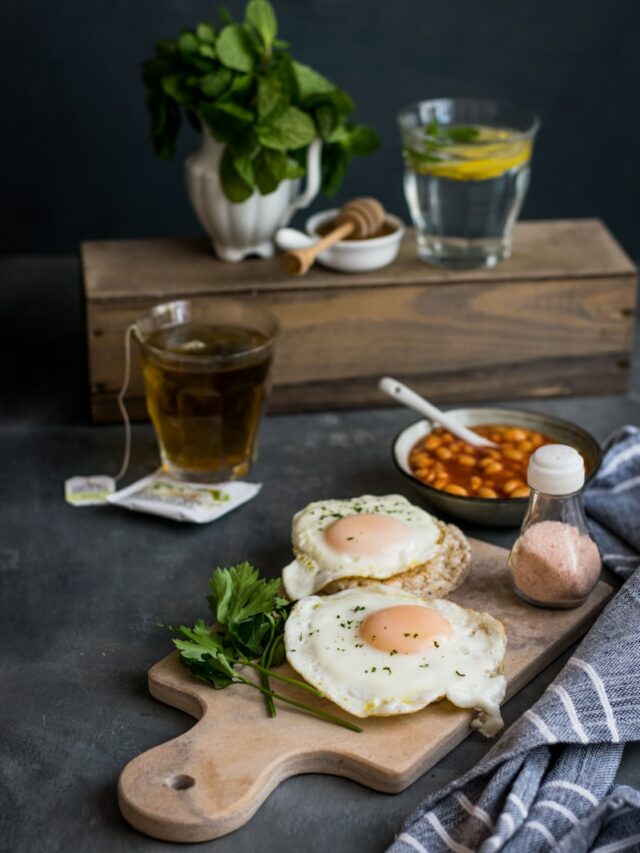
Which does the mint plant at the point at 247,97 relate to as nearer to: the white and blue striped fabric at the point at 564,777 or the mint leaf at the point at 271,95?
the mint leaf at the point at 271,95

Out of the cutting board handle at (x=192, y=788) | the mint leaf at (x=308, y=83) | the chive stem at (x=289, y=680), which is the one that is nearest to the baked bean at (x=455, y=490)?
the chive stem at (x=289, y=680)

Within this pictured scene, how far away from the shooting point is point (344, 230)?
6.45 ft

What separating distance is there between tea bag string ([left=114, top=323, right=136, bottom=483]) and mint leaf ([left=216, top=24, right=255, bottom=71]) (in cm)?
39

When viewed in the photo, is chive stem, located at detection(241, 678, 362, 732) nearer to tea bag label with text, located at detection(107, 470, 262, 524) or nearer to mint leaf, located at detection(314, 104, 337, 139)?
tea bag label with text, located at detection(107, 470, 262, 524)

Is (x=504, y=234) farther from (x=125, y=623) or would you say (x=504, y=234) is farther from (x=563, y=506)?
(x=125, y=623)

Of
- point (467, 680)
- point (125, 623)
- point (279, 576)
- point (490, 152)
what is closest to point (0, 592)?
point (125, 623)

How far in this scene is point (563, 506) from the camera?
1.49 meters

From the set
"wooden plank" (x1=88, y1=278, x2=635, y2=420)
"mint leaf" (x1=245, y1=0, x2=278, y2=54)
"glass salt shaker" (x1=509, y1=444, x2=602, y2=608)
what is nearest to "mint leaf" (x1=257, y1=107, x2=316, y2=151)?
"mint leaf" (x1=245, y1=0, x2=278, y2=54)

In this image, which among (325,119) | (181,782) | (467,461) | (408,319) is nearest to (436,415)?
(467,461)

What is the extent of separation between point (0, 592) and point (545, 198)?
4.86 ft

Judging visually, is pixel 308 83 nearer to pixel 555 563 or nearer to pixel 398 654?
pixel 555 563

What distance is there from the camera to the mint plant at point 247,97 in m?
1.85

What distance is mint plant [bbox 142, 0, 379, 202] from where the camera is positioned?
1849 mm

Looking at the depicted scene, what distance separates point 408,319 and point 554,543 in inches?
24.0
